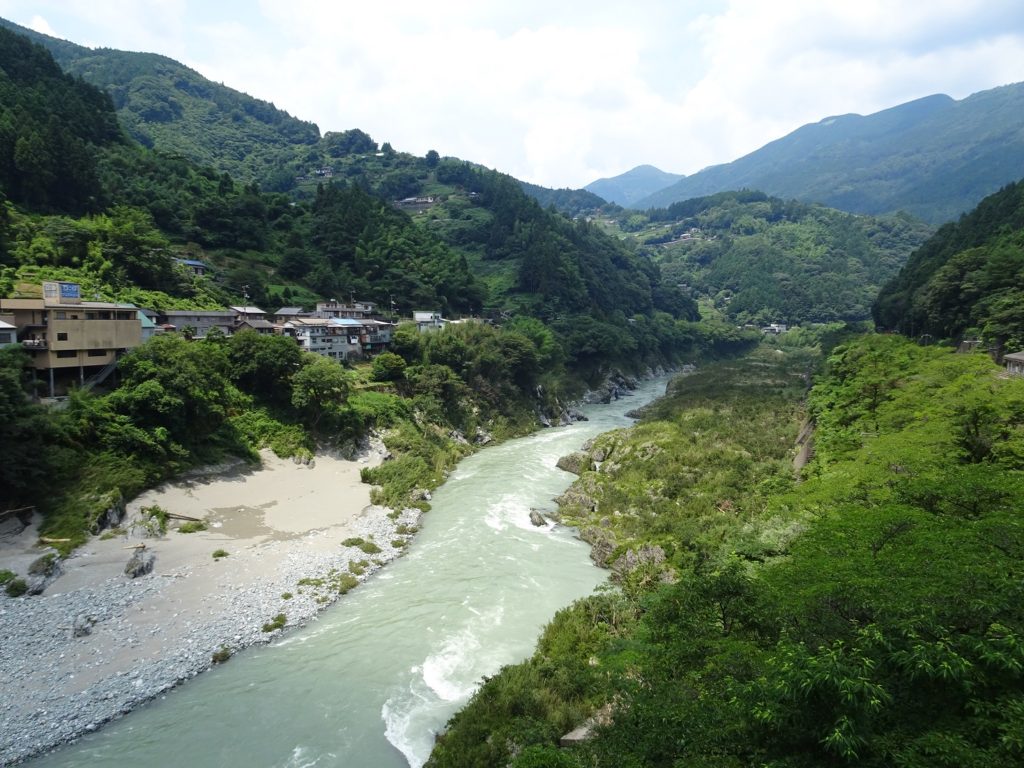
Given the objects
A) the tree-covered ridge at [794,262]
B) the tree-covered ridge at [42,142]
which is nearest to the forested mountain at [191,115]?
the tree-covered ridge at [42,142]

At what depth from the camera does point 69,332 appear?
2703 cm

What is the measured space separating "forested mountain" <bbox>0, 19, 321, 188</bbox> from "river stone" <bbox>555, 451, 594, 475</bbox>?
134398 mm

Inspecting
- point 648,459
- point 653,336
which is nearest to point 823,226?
point 653,336

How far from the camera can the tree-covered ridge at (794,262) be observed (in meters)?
137

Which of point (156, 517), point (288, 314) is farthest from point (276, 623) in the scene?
point (288, 314)

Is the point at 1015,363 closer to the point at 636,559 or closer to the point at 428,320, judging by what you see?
the point at 636,559

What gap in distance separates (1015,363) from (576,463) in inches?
1025

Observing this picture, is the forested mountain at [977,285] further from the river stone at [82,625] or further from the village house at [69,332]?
the village house at [69,332]

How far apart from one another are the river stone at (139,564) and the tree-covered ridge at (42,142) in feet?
143

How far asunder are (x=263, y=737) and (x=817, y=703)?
13.9 m

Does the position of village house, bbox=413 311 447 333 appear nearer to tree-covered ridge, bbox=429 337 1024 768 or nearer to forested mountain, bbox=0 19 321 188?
tree-covered ridge, bbox=429 337 1024 768

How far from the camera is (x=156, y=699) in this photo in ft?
50.3

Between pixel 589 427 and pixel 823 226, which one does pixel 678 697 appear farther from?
pixel 823 226

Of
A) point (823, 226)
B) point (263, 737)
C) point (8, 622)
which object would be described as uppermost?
point (823, 226)
